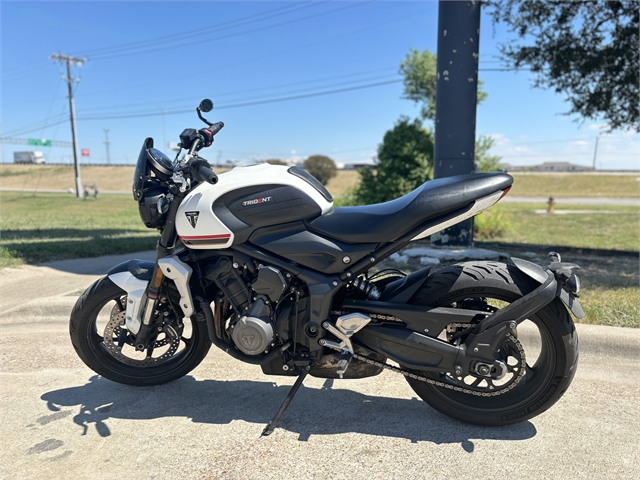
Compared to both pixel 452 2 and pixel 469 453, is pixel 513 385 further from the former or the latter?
pixel 452 2

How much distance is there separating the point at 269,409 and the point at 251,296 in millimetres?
732

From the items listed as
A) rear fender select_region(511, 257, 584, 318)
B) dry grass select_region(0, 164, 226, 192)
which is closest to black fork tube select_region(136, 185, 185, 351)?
rear fender select_region(511, 257, 584, 318)

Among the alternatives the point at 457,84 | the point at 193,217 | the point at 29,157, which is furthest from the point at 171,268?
the point at 29,157

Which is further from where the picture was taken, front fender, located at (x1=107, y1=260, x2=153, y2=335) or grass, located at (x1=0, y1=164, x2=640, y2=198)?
grass, located at (x1=0, y1=164, x2=640, y2=198)

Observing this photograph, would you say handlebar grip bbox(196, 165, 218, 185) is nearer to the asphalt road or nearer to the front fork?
the front fork

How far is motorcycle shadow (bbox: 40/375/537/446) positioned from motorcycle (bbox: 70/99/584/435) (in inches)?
5.7

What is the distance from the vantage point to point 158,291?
286 cm

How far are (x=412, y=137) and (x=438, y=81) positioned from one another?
375 centimetres

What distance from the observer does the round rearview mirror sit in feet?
9.40

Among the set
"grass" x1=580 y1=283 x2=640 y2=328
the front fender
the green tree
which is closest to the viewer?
the front fender

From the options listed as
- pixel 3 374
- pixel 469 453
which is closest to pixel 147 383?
pixel 3 374

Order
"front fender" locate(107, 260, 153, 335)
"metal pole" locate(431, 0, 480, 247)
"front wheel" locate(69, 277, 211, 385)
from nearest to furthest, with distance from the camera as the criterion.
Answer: "front fender" locate(107, 260, 153, 335), "front wheel" locate(69, 277, 211, 385), "metal pole" locate(431, 0, 480, 247)

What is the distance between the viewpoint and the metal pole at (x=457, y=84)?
6117mm

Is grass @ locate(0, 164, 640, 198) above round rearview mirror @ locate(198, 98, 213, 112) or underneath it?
underneath
